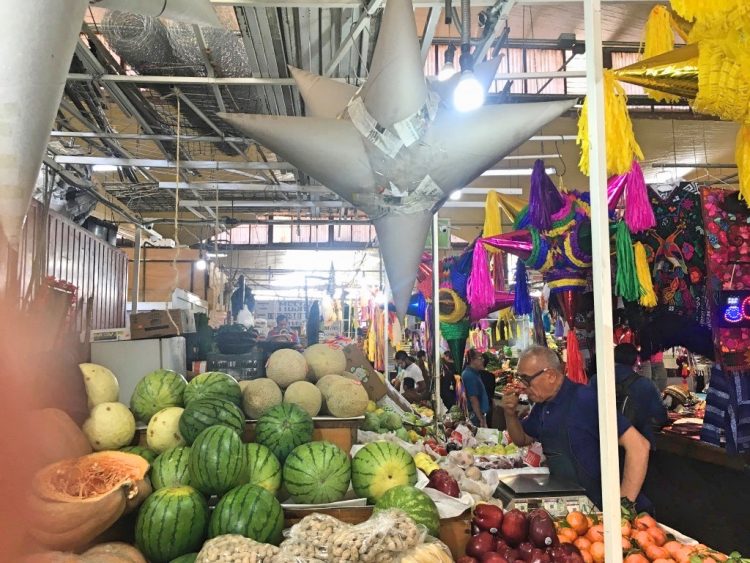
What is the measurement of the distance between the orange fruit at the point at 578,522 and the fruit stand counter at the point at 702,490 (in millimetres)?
3417

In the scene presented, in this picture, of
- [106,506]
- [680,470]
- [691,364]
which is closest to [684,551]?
[106,506]

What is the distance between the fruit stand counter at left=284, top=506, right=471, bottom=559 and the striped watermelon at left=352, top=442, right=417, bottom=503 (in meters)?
0.15

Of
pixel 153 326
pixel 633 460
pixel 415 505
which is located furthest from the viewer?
pixel 153 326

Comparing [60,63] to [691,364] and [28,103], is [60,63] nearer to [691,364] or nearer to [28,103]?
[28,103]

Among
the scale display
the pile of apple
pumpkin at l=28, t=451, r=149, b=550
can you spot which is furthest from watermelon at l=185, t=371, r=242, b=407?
the scale display

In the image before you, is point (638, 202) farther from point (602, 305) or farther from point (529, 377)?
point (602, 305)

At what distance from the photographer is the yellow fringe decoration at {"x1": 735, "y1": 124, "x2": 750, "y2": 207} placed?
2344 mm

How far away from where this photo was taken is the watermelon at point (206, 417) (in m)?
2.37

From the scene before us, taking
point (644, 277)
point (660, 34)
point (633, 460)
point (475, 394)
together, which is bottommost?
point (475, 394)

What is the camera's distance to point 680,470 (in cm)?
648

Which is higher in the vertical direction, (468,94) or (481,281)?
(468,94)

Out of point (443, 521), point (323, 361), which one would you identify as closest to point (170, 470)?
point (443, 521)

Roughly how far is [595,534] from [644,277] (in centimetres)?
178

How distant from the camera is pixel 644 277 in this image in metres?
3.57
